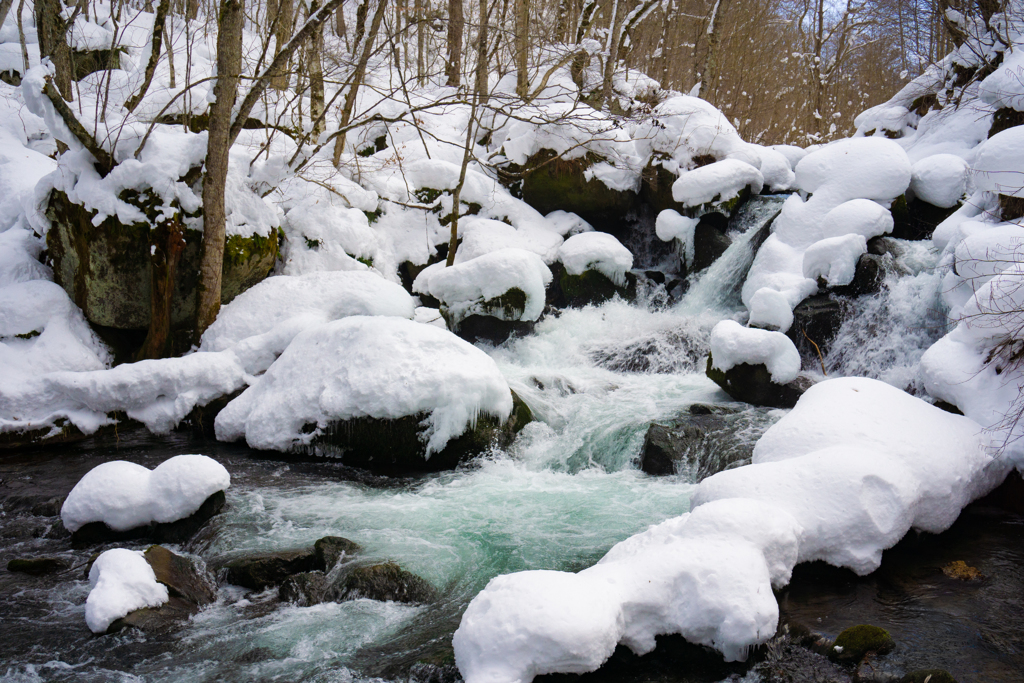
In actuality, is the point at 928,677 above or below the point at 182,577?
above

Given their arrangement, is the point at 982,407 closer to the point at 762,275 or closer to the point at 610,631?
the point at 610,631

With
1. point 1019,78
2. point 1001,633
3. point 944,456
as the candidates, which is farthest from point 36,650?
point 1019,78

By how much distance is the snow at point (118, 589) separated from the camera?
11.7 ft

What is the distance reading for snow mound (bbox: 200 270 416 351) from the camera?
768 cm

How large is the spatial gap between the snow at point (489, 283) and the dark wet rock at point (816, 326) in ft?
11.0

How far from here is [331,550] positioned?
4.27 m

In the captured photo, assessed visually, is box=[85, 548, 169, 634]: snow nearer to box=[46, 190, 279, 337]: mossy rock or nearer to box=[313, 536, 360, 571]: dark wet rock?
box=[313, 536, 360, 571]: dark wet rock

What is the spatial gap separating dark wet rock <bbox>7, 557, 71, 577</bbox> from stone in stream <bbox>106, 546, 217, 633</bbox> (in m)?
0.76

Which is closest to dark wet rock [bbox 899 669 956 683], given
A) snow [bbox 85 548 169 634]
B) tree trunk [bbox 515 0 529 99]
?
snow [bbox 85 548 169 634]

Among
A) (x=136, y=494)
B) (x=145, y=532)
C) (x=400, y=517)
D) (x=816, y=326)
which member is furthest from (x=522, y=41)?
(x=145, y=532)

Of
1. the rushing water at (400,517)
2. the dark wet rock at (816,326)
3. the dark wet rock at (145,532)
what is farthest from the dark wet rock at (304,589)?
the dark wet rock at (816,326)

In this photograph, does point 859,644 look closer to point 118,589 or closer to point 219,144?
point 118,589

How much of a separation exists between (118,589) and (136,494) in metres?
1.03

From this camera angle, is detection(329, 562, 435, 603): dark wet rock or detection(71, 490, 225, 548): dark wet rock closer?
detection(329, 562, 435, 603): dark wet rock
